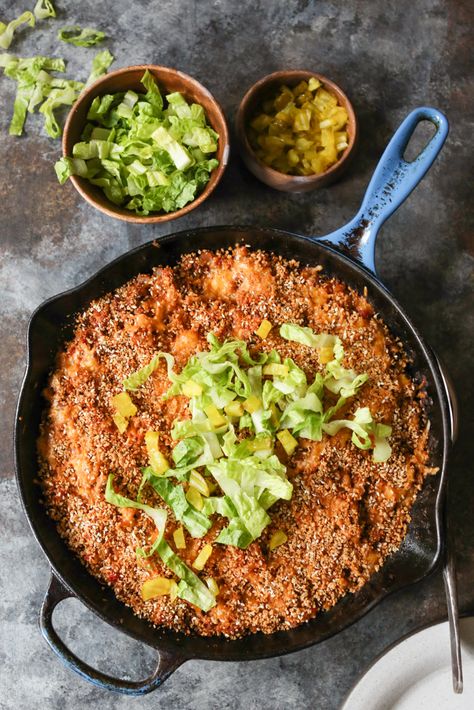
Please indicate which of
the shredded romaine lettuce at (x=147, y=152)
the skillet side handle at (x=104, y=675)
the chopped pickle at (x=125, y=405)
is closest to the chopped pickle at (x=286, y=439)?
the chopped pickle at (x=125, y=405)

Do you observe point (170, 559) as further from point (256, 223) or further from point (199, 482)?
point (256, 223)

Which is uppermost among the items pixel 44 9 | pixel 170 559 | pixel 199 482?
pixel 44 9

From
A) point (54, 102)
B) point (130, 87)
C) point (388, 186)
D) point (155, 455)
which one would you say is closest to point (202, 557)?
point (155, 455)

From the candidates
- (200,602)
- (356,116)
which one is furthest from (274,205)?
(200,602)

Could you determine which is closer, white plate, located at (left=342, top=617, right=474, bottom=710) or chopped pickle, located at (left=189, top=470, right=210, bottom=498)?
chopped pickle, located at (left=189, top=470, right=210, bottom=498)

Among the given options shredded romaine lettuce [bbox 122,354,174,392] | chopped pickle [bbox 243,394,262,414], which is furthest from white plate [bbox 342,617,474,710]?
shredded romaine lettuce [bbox 122,354,174,392]

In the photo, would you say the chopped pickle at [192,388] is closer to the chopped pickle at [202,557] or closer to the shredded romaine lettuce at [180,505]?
the shredded romaine lettuce at [180,505]

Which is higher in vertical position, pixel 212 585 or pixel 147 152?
pixel 147 152

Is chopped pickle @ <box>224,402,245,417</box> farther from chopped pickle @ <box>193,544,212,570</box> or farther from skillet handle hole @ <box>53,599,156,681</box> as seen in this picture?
skillet handle hole @ <box>53,599,156,681</box>
